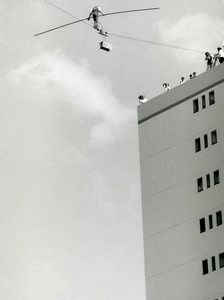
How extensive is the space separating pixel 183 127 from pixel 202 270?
971cm

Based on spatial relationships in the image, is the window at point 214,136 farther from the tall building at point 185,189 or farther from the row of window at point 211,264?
the row of window at point 211,264

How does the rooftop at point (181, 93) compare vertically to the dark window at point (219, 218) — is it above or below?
above

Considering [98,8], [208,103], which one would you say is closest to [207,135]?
[208,103]

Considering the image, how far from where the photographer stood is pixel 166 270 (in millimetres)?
63125

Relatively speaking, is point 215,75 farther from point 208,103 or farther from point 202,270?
point 202,270

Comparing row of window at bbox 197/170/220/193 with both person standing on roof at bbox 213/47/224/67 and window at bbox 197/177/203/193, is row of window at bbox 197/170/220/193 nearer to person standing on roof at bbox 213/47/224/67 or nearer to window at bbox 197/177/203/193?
window at bbox 197/177/203/193

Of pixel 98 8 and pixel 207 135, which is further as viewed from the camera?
pixel 207 135

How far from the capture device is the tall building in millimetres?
61469

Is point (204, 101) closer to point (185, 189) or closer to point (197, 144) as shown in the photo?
point (197, 144)

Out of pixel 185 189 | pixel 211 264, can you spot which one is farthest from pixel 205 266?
pixel 185 189

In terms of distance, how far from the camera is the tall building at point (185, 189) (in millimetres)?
61469

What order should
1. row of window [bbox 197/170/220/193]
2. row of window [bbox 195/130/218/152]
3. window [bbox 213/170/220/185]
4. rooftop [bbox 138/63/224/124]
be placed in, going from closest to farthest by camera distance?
window [bbox 213/170/220/185] → row of window [bbox 197/170/220/193] → row of window [bbox 195/130/218/152] → rooftop [bbox 138/63/224/124]

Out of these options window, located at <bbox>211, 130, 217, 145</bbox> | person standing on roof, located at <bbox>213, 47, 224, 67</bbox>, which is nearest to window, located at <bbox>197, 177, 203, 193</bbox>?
window, located at <bbox>211, 130, 217, 145</bbox>

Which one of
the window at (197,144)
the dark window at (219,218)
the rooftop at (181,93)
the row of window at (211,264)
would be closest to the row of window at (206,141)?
the window at (197,144)
